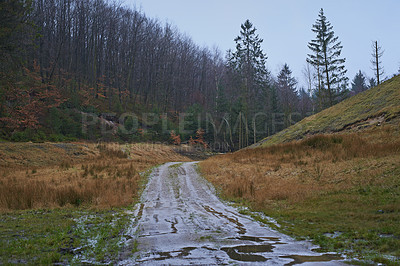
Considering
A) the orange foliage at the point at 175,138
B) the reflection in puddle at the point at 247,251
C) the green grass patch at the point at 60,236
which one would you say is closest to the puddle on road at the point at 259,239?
the reflection in puddle at the point at 247,251

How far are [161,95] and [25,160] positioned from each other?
43.7 m

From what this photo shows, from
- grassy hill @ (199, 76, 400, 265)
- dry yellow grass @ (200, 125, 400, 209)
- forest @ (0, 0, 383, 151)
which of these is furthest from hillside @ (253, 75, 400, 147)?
forest @ (0, 0, 383, 151)

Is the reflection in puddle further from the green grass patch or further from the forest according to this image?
the forest

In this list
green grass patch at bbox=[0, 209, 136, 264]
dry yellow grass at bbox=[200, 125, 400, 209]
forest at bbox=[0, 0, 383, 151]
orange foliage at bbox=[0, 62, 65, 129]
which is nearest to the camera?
green grass patch at bbox=[0, 209, 136, 264]

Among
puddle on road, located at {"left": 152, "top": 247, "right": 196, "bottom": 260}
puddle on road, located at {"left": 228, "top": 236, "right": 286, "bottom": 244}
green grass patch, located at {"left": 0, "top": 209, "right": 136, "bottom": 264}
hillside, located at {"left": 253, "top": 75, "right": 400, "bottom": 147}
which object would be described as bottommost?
puddle on road, located at {"left": 228, "top": 236, "right": 286, "bottom": 244}

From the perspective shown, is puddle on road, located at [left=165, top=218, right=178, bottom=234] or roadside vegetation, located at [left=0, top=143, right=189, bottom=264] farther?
puddle on road, located at [left=165, top=218, right=178, bottom=234]

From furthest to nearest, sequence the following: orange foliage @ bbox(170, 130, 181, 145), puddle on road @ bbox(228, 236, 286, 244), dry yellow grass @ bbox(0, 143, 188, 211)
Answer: orange foliage @ bbox(170, 130, 181, 145), dry yellow grass @ bbox(0, 143, 188, 211), puddle on road @ bbox(228, 236, 286, 244)

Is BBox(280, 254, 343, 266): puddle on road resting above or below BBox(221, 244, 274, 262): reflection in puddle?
below

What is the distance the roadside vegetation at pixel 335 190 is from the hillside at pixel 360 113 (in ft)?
9.07

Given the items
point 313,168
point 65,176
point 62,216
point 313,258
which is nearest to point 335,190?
point 313,168

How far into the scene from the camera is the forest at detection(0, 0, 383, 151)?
33125 millimetres

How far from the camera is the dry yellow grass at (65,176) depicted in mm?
10812

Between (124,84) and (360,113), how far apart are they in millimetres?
45286

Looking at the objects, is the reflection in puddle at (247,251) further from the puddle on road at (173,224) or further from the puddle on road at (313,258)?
the puddle on road at (173,224)
